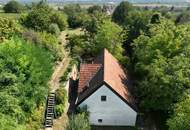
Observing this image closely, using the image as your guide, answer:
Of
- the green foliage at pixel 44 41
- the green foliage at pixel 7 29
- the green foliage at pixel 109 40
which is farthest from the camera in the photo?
the green foliage at pixel 109 40

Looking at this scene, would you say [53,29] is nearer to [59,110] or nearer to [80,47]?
[80,47]

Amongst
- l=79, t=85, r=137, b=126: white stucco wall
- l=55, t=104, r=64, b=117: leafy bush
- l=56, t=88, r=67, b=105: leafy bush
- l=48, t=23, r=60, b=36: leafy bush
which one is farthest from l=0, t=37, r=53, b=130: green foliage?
l=48, t=23, r=60, b=36: leafy bush

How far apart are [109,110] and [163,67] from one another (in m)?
7.87

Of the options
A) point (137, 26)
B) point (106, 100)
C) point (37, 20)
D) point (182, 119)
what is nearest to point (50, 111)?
point (106, 100)

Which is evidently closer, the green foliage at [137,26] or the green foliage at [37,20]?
the green foliage at [137,26]

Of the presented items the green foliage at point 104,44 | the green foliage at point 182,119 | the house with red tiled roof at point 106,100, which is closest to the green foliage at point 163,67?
the house with red tiled roof at point 106,100

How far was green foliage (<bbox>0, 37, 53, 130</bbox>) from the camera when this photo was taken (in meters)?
36.3

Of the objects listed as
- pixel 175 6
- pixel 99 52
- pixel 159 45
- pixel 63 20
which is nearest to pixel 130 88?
pixel 159 45

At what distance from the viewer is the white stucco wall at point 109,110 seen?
41447mm

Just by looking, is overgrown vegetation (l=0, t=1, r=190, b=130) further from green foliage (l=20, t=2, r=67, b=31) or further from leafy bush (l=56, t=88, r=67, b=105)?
green foliage (l=20, t=2, r=67, b=31)

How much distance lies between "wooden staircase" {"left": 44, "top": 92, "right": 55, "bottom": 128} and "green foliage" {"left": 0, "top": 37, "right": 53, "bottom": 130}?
3.28 feet

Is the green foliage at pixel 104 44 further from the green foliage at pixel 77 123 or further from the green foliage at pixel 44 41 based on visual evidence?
the green foliage at pixel 77 123

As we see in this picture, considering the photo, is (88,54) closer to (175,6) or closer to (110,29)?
(110,29)

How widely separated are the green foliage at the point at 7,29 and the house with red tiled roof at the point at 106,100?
47.1 feet
